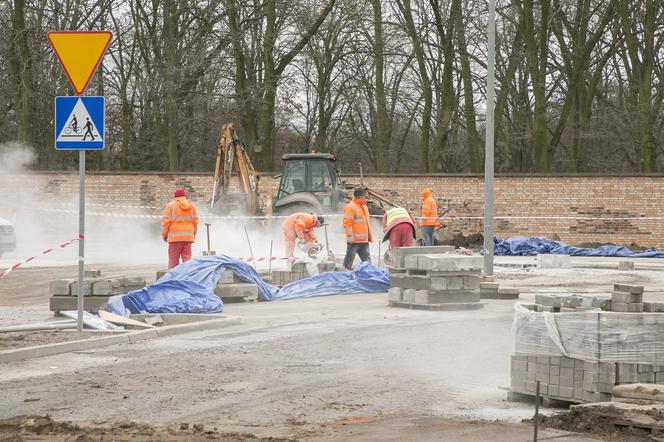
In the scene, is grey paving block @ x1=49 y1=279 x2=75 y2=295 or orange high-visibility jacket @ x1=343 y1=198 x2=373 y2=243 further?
orange high-visibility jacket @ x1=343 y1=198 x2=373 y2=243

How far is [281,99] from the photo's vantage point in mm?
48875

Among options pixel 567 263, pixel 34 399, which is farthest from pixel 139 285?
pixel 567 263

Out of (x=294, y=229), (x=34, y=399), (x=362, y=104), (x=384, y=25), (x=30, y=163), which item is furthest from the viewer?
(x=362, y=104)

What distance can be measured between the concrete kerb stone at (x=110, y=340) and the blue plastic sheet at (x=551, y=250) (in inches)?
728

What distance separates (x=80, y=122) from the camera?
39.0 ft

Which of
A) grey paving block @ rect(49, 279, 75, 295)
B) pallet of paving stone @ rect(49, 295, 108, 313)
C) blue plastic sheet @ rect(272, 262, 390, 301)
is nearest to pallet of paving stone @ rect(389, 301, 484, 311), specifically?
blue plastic sheet @ rect(272, 262, 390, 301)

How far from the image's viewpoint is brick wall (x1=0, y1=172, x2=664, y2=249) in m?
33.9

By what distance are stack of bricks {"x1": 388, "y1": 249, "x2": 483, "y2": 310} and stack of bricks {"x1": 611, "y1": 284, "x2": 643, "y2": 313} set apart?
6.83 meters

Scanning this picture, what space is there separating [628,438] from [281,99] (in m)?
42.5

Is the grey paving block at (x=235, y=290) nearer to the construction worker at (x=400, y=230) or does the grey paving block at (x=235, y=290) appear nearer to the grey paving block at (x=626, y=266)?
the construction worker at (x=400, y=230)

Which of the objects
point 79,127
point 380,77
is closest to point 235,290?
point 79,127

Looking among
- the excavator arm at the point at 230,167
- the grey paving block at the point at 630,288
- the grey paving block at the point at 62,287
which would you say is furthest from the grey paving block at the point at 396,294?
the excavator arm at the point at 230,167

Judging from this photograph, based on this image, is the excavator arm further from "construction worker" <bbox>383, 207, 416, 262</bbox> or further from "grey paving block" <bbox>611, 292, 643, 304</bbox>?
"grey paving block" <bbox>611, 292, 643, 304</bbox>

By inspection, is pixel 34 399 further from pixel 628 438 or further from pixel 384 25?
pixel 384 25
